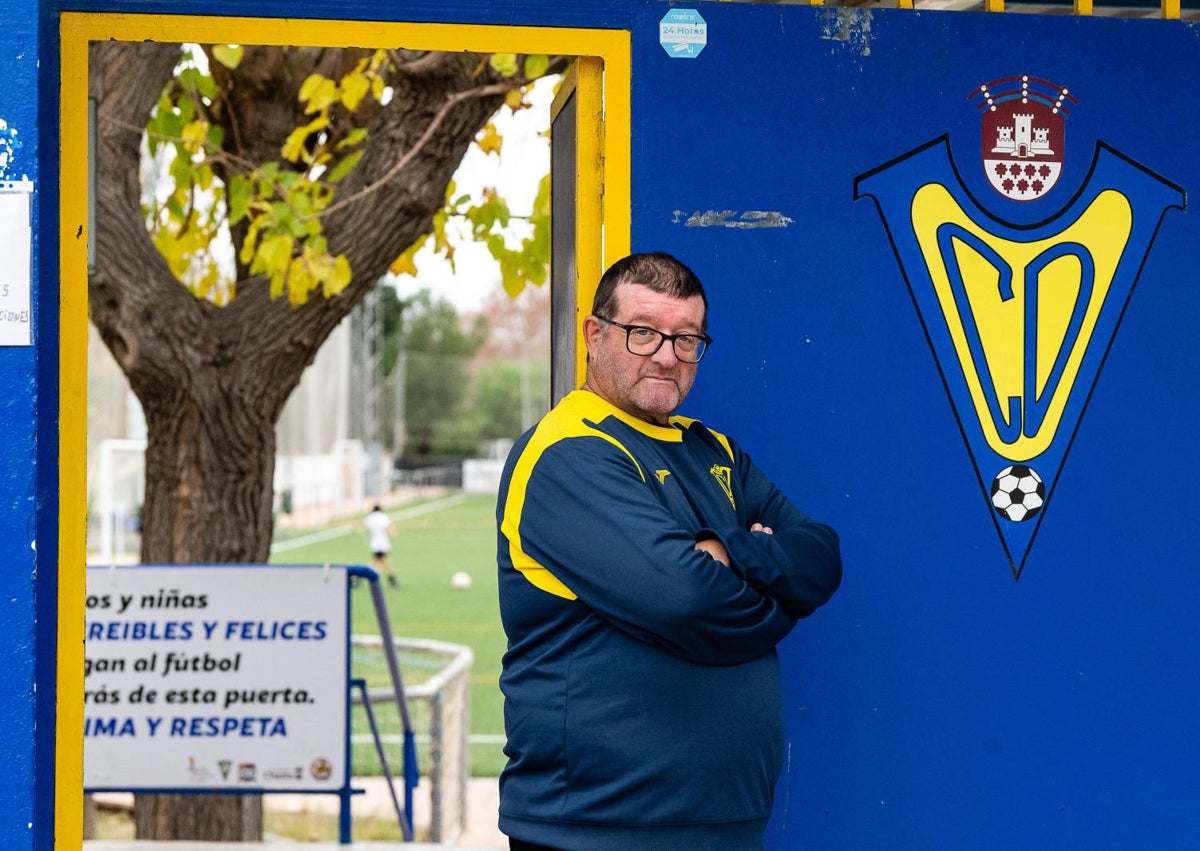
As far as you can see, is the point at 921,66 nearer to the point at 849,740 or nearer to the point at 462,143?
the point at 849,740

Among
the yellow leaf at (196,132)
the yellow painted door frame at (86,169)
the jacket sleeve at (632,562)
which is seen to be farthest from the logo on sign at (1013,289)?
the yellow leaf at (196,132)

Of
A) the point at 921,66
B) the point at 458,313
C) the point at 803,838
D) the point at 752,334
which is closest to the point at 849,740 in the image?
the point at 803,838

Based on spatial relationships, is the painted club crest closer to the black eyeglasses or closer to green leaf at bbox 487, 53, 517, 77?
the black eyeglasses

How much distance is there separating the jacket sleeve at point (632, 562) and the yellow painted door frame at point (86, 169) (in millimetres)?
796

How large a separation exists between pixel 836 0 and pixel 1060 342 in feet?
3.43

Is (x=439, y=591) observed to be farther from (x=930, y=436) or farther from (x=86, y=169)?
(x=86, y=169)

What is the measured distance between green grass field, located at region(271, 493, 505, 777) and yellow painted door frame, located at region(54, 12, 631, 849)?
301 centimetres

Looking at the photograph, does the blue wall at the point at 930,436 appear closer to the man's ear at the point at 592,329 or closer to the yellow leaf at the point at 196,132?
the man's ear at the point at 592,329

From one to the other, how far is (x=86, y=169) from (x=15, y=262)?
0.33 m

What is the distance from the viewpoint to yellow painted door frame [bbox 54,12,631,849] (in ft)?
11.0

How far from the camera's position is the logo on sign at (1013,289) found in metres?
3.70

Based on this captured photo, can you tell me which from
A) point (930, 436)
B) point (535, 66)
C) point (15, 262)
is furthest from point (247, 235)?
point (930, 436)

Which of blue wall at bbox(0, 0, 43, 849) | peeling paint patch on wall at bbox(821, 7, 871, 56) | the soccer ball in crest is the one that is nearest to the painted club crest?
peeling paint patch on wall at bbox(821, 7, 871, 56)

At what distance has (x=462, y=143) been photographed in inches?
255
